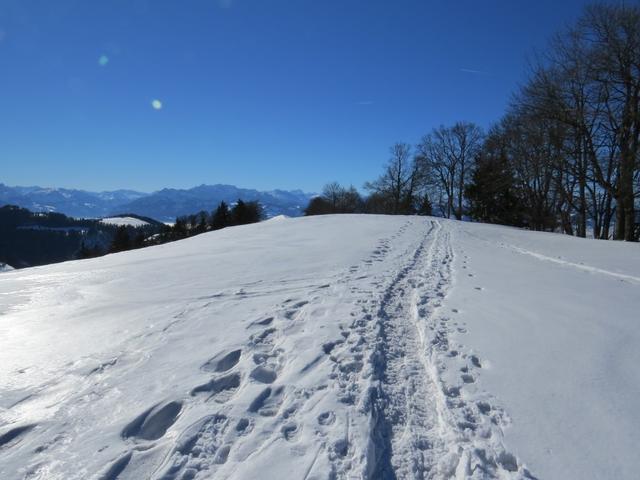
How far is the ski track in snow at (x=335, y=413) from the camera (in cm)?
228

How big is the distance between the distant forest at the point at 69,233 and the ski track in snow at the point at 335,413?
2212 inches

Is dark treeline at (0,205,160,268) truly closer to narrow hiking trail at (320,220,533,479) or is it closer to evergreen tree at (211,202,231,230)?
evergreen tree at (211,202,231,230)

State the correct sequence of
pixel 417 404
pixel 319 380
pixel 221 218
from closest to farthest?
pixel 417 404 → pixel 319 380 → pixel 221 218

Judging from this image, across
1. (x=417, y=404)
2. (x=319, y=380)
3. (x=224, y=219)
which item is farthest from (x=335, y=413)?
(x=224, y=219)

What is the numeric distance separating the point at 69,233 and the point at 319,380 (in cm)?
17494

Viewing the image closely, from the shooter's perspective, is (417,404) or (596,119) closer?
(417,404)

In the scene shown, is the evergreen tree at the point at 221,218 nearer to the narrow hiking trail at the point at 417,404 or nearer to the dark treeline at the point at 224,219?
the dark treeline at the point at 224,219

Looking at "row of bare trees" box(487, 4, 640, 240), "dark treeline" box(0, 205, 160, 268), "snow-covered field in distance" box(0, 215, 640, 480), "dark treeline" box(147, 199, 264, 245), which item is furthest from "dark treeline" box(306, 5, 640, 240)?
"dark treeline" box(0, 205, 160, 268)

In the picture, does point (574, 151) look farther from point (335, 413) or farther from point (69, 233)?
point (69, 233)

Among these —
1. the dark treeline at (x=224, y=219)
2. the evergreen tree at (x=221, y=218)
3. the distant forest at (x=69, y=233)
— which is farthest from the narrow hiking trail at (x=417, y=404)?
the evergreen tree at (x=221, y=218)

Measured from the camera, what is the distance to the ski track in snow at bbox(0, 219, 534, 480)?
2.28 meters

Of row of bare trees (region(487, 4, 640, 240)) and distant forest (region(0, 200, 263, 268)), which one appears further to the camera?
distant forest (region(0, 200, 263, 268))

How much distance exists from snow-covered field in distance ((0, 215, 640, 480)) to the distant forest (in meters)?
54.5

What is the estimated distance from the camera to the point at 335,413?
2.79m
